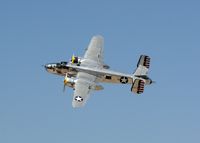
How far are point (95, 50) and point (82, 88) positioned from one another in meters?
11.8

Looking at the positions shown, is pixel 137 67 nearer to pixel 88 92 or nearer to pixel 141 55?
pixel 141 55

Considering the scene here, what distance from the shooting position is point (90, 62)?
83875 mm

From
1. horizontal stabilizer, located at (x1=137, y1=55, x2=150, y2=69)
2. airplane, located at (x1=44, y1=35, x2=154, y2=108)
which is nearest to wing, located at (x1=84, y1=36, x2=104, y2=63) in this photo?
airplane, located at (x1=44, y1=35, x2=154, y2=108)

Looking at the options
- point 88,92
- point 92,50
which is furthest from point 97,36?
point 88,92

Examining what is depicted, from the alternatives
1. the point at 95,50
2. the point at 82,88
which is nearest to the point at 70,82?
the point at 82,88

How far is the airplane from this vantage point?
78.2 m

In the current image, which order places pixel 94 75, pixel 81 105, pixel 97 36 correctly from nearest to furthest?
1. pixel 81 105
2. pixel 94 75
3. pixel 97 36

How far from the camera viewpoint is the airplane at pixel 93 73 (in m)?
78.2

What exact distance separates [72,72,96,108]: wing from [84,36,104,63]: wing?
5183mm

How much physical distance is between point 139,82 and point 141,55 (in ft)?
18.0

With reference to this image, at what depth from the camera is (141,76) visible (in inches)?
3255
